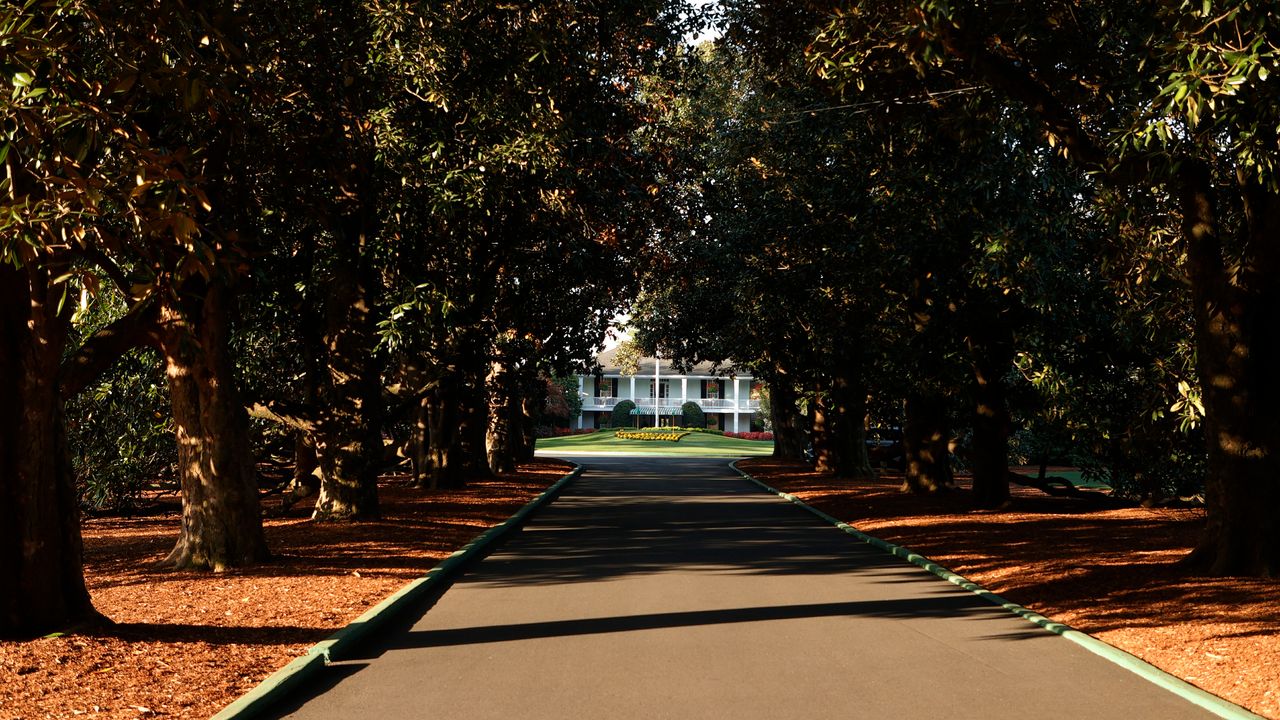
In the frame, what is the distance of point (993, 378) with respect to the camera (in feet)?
75.0

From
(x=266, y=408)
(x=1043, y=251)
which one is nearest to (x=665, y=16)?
(x=1043, y=251)

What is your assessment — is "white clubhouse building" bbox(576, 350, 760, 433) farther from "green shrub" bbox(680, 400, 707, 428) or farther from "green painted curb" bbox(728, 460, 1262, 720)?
"green painted curb" bbox(728, 460, 1262, 720)

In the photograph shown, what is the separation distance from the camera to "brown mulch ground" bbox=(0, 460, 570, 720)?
7.13m

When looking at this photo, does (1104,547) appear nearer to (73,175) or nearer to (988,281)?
(988,281)

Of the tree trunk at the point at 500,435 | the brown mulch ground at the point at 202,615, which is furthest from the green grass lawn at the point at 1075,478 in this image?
the brown mulch ground at the point at 202,615

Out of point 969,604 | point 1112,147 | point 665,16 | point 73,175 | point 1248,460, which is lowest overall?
point 969,604

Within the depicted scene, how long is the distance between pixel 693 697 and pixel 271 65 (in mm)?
10009

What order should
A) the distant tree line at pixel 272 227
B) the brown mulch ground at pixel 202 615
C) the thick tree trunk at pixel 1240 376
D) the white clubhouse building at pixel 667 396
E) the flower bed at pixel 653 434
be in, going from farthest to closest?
the white clubhouse building at pixel 667 396 → the flower bed at pixel 653 434 → the thick tree trunk at pixel 1240 376 → the distant tree line at pixel 272 227 → the brown mulch ground at pixel 202 615

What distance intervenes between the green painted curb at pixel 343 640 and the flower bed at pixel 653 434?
65768mm

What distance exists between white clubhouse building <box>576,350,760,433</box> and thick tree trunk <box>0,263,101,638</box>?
91516mm

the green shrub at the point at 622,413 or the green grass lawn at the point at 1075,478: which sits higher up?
the green shrub at the point at 622,413

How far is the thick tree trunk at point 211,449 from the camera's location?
13.5 m

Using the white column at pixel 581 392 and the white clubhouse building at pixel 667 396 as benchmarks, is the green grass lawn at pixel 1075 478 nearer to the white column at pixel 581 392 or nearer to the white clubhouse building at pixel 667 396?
the white clubhouse building at pixel 667 396

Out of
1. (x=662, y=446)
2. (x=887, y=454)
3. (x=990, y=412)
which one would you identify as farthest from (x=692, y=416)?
(x=990, y=412)
